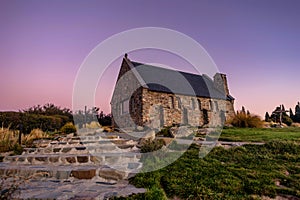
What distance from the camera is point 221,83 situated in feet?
77.8

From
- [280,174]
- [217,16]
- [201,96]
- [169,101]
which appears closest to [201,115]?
[201,96]

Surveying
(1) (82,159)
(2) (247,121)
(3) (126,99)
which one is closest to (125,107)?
(3) (126,99)

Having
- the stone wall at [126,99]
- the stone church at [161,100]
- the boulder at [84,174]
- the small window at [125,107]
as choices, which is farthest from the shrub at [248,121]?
the boulder at [84,174]

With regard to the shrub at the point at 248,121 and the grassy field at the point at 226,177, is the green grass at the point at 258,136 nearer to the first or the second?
the grassy field at the point at 226,177

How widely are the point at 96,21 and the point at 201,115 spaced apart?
1429cm

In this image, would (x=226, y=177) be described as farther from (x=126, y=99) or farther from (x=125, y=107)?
(x=125, y=107)

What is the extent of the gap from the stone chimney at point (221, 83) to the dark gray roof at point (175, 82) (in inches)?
19.3

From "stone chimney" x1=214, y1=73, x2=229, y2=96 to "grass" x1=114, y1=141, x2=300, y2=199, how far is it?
1867 centimetres

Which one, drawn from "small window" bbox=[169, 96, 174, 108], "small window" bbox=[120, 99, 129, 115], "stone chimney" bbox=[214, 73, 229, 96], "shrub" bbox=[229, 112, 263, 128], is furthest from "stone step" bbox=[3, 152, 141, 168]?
"stone chimney" bbox=[214, 73, 229, 96]

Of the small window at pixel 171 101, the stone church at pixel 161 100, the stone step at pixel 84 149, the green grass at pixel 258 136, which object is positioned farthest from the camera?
the small window at pixel 171 101

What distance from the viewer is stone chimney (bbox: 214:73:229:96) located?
23.6 m

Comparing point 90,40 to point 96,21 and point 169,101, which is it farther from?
point 169,101

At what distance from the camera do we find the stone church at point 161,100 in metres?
16.3

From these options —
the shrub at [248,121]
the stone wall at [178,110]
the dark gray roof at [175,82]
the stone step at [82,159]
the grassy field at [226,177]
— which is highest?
the dark gray roof at [175,82]
